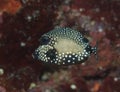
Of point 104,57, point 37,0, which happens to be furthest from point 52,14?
point 104,57

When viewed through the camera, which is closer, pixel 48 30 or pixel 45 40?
pixel 45 40

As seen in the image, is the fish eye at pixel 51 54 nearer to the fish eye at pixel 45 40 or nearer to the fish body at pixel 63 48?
the fish body at pixel 63 48

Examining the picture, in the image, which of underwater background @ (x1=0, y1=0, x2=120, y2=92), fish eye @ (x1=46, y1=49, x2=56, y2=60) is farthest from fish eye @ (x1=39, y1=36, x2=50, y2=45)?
underwater background @ (x1=0, y1=0, x2=120, y2=92)

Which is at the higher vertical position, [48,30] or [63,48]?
[48,30]

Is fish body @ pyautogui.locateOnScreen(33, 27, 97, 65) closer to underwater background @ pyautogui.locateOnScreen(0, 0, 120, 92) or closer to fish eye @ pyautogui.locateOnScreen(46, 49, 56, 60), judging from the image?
fish eye @ pyautogui.locateOnScreen(46, 49, 56, 60)

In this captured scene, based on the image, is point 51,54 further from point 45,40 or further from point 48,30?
point 48,30

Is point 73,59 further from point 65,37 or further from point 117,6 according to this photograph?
point 117,6

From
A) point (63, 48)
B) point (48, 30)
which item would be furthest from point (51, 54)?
point (48, 30)

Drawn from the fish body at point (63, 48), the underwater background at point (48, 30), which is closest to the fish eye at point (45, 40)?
the fish body at point (63, 48)
